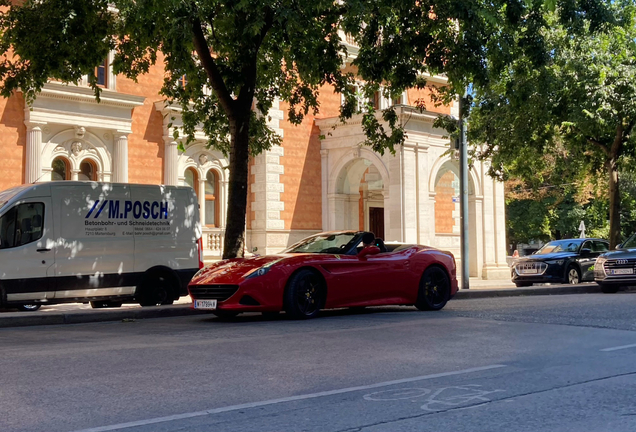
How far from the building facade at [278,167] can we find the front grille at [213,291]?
11330mm

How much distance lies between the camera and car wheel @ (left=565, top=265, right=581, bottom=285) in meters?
25.2

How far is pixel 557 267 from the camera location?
2516cm

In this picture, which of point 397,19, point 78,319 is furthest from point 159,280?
point 397,19

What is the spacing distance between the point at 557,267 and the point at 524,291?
510 centimetres

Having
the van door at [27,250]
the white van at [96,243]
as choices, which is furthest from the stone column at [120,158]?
the van door at [27,250]

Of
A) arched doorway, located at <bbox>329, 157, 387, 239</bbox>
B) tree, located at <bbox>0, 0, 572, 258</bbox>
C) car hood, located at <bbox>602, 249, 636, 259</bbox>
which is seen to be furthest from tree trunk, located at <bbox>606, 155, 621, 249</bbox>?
tree, located at <bbox>0, 0, 572, 258</bbox>

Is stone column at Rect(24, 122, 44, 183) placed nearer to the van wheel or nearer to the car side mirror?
the van wheel

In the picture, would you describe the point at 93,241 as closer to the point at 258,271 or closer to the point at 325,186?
the point at 258,271

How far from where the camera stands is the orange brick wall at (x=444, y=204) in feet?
114

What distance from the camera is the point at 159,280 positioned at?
15695 millimetres

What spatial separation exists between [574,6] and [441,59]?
2666mm

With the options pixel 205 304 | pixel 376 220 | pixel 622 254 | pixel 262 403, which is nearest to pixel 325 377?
pixel 262 403

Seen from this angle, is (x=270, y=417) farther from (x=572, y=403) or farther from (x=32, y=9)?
(x=32, y=9)

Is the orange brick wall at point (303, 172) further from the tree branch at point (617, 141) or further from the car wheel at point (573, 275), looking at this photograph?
the tree branch at point (617, 141)
